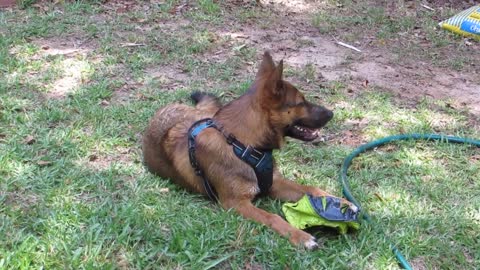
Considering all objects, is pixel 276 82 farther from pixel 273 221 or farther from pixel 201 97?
pixel 201 97

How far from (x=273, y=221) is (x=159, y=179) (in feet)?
3.61

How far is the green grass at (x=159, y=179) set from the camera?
359cm

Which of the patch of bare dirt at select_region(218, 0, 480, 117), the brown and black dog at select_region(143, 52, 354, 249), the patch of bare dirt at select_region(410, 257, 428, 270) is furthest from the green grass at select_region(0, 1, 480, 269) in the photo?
the patch of bare dirt at select_region(218, 0, 480, 117)

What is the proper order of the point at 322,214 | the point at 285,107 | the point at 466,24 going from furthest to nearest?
the point at 466,24, the point at 285,107, the point at 322,214

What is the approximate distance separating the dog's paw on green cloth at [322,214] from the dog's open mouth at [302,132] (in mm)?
442

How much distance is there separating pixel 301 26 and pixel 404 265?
556 cm

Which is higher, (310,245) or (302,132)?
(302,132)

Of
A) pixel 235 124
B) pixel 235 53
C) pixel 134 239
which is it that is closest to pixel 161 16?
pixel 235 53

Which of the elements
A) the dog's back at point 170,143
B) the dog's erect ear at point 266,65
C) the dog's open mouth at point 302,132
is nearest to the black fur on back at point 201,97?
the dog's back at point 170,143

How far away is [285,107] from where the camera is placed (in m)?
3.98

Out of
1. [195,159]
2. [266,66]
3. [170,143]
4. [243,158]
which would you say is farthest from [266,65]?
[170,143]

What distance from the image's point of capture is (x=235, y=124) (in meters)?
4.04

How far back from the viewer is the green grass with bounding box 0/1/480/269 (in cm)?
359

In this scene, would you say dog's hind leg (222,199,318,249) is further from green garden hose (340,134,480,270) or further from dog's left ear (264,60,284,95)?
dog's left ear (264,60,284,95)
